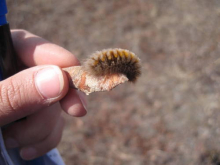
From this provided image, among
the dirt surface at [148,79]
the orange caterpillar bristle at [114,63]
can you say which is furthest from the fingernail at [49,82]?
the dirt surface at [148,79]

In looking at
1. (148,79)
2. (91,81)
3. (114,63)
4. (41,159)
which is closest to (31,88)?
(91,81)

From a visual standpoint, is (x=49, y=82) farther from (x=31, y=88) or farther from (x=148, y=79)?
(x=148, y=79)

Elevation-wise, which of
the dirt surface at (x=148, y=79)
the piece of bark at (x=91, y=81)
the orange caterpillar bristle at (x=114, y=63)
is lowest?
the dirt surface at (x=148, y=79)

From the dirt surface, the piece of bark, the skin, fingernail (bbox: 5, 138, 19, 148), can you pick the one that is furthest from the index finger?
the dirt surface

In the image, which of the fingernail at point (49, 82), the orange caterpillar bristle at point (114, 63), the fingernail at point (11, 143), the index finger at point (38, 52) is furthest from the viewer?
the index finger at point (38, 52)

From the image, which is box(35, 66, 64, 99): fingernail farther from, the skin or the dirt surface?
the dirt surface

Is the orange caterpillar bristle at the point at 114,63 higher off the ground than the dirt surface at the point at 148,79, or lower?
higher

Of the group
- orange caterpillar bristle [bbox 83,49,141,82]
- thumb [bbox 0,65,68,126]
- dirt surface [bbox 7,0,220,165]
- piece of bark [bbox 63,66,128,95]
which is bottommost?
dirt surface [bbox 7,0,220,165]

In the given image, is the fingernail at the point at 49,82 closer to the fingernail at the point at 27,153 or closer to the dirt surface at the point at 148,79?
the fingernail at the point at 27,153
